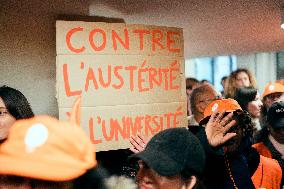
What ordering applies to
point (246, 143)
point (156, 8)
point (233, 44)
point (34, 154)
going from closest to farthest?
point (34, 154)
point (246, 143)
point (156, 8)
point (233, 44)

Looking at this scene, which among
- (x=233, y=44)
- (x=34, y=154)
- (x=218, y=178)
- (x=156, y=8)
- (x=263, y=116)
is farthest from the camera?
(x=233, y=44)

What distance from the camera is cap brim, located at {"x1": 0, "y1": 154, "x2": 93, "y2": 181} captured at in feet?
3.96

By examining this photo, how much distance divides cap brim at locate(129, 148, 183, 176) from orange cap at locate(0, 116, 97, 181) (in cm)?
45

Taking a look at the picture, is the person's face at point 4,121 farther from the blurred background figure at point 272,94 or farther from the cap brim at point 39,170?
the blurred background figure at point 272,94

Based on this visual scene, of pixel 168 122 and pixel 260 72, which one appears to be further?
pixel 260 72

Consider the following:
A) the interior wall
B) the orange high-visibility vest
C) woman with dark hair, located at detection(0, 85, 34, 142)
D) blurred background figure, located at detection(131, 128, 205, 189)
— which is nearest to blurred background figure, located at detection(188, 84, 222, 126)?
the orange high-visibility vest

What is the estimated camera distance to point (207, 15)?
3.72 meters

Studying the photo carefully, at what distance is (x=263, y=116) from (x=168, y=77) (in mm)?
1570

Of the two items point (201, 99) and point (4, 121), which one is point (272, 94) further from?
point (4, 121)

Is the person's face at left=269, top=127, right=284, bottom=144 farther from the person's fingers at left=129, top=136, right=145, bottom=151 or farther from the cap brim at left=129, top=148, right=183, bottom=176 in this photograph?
the cap brim at left=129, top=148, right=183, bottom=176

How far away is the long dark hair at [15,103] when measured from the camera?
2.56m

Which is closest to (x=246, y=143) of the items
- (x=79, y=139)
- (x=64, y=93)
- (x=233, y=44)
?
(x=64, y=93)

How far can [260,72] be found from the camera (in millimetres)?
10805

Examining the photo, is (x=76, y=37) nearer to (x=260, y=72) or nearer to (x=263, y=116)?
(x=263, y=116)
